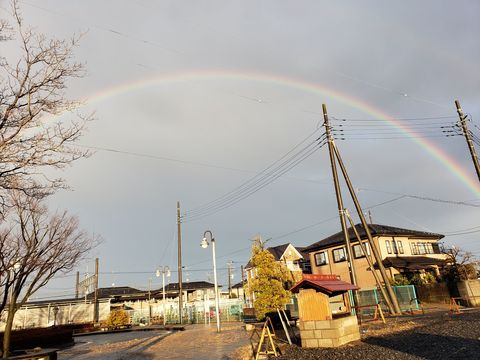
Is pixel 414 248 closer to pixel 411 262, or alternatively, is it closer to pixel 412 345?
pixel 411 262

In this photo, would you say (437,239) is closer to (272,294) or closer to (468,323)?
(468,323)

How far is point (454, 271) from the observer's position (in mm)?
35156

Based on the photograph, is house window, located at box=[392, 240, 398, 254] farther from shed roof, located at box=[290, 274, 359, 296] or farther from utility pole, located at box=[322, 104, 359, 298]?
shed roof, located at box=[290, 274, 359, 296]

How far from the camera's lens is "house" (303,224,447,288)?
3828 cm

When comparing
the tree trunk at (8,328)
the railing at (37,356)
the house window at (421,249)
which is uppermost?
the house window at (421,249)

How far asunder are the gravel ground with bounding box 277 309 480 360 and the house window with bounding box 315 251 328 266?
29207 millimetres

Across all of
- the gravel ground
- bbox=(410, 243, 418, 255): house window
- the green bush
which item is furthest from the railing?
bbox=(410, 243, 418, 255): house window

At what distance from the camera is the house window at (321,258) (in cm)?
4529

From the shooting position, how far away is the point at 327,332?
44.8 ft

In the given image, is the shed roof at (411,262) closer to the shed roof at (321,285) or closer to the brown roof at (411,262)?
the brown roof at (411,262)

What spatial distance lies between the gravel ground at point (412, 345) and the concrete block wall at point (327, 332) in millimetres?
409

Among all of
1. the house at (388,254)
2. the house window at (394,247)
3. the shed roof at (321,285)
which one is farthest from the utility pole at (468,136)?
the house window at (394,247)

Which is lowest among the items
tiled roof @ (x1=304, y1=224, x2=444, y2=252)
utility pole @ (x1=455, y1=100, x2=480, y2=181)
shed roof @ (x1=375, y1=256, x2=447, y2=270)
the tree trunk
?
the tree trunk

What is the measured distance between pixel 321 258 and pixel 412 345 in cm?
3467
